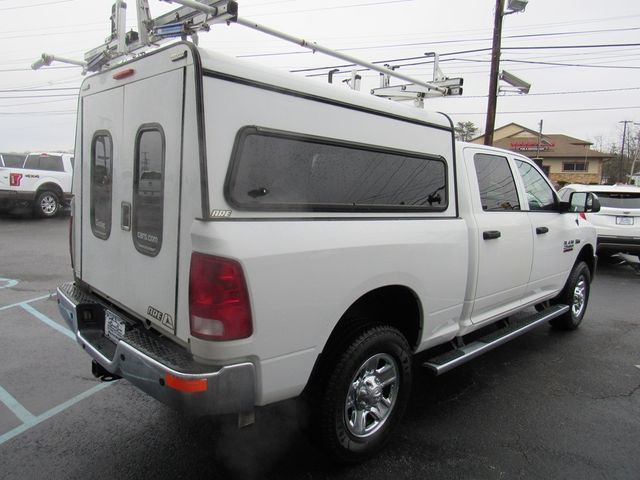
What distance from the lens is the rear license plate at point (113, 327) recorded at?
285 centimetres

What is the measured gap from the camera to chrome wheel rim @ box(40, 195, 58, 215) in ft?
48.9

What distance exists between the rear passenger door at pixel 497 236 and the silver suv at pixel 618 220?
591cm

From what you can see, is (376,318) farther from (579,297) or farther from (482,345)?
(579,297)

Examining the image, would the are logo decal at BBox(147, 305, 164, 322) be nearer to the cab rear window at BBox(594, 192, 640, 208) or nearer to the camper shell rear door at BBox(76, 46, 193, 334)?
the camper shell rear door at BBox(76, 46, 193, 334)

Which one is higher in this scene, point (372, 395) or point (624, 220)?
point (624, 220)

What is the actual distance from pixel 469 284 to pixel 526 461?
1227 millimetres

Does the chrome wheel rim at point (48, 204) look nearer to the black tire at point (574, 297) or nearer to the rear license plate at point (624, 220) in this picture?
the black tire at point (574, 297)

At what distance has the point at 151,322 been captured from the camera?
265 centimetres

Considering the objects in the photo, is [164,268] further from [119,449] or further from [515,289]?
[515,289]

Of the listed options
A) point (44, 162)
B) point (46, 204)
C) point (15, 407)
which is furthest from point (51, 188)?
point (15, 407)

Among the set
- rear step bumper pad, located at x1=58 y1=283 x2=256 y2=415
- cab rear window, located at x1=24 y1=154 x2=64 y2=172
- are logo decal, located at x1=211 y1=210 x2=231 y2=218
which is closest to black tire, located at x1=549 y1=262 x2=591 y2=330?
rear step bumper pad, located at x1=58 y1=283 x2=256 y2=415

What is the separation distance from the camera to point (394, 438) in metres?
3.19

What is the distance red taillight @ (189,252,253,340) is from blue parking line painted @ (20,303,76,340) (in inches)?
124

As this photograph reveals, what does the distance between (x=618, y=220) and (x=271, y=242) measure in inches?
371
